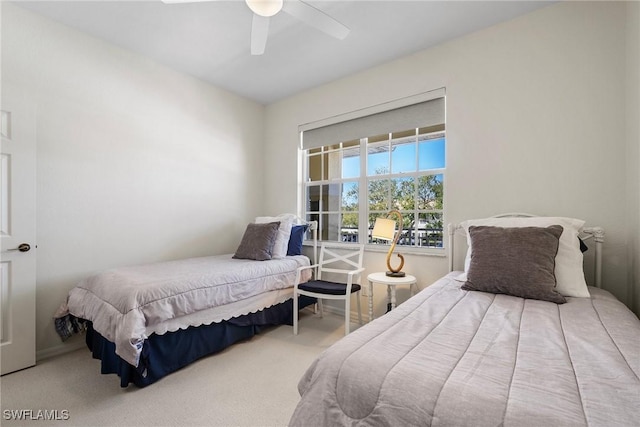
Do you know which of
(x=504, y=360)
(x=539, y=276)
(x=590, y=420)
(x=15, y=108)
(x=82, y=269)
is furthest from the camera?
(x=82, y=269)

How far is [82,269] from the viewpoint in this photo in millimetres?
2600

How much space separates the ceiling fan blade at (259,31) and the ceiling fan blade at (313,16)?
0.20 metres

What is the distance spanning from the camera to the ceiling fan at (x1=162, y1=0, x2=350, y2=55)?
1.77m

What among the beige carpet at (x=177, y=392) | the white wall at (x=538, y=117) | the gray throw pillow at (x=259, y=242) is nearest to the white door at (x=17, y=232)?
the beige carpet at (x=177, y=392)

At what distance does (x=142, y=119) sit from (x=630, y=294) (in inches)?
170

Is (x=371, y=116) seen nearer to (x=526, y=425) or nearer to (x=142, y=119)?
(x=142, y=119)

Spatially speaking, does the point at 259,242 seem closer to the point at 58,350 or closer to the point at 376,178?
the point at 376,178

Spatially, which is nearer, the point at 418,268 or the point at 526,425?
the point at 526,425

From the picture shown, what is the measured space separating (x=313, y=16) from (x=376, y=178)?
5.83 ft

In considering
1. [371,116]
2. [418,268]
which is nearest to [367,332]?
[418,268]

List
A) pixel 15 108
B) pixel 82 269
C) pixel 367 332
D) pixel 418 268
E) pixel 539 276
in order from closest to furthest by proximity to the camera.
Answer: pixel 367 332, pixel 539 276, pixel 15 108, pixel 82 269, pixel 418 268

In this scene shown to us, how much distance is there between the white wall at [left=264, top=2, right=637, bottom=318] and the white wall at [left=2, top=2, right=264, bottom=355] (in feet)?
7.63

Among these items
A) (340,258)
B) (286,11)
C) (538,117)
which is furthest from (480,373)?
(340,258)

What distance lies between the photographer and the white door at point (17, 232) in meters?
2.14
